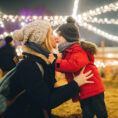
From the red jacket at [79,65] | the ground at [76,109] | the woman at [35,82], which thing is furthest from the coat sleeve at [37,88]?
the ground at [76,109]

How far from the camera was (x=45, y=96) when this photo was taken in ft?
4.00

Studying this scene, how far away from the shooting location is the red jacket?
1973 mm

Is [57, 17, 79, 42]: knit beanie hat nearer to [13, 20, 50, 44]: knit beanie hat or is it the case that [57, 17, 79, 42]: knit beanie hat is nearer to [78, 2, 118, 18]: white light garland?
[13, 20, 50, 44]: knit beanie hat

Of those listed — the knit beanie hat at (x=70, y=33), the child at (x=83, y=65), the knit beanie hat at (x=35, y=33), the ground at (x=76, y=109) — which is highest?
the knit beanie hat at (x=35, y=33)

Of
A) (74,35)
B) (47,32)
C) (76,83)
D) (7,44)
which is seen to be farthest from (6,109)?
(7,44)

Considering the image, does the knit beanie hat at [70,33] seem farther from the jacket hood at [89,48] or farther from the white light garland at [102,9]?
the white light garland at [102,9]

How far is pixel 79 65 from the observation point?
1977 mm

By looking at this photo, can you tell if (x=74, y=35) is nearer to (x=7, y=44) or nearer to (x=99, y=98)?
(x=99, y=98)

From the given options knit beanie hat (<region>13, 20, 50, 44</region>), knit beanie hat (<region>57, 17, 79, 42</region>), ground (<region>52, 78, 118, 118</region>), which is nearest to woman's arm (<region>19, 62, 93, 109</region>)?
knit beanie hat (<region>13, 20, 50, 44</region>)

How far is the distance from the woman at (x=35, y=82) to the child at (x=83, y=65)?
538mm

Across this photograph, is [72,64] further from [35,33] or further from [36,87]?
[36,87]

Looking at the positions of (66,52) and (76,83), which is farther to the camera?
(66,52)

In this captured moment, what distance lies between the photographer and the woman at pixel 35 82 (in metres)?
1.21

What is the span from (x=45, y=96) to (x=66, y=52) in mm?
1104
